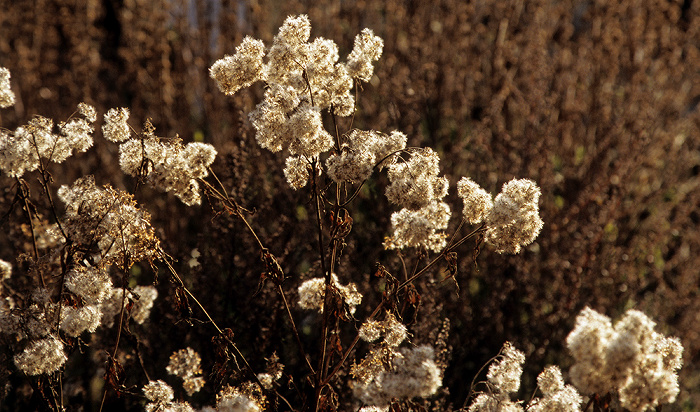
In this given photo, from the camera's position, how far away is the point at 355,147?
168cm

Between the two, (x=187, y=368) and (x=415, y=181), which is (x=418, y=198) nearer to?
(x=415, y=181)

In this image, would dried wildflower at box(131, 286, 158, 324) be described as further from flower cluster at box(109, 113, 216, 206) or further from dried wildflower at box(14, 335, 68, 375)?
flower cluster at box(109, 113, 216, 206)

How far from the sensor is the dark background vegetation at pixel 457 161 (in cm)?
281

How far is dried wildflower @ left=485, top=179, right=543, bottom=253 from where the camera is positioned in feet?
5.35

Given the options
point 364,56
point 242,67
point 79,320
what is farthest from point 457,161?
point 79,320

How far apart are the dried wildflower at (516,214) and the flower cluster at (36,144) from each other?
1.12 meters

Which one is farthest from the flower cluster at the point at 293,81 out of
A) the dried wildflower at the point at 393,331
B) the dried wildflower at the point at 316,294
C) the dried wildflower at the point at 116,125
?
the dried wildflower at the point at 393,331

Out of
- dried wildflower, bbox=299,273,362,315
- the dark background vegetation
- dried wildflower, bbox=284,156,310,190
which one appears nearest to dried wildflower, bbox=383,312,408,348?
dried wildflower, bbox=299,273,362,315

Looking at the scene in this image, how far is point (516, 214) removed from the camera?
163cm

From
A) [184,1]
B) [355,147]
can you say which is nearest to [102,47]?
[184,1]

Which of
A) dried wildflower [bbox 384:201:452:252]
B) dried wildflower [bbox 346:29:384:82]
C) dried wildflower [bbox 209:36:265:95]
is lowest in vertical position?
dried wildflower [bbox 384:201:452:252]

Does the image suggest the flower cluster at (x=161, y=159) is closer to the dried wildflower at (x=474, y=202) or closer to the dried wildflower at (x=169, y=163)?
the dried wildflower at (x=169, y=163)

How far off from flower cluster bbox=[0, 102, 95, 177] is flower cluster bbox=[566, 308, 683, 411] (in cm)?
135

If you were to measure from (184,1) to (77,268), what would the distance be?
3.65m
